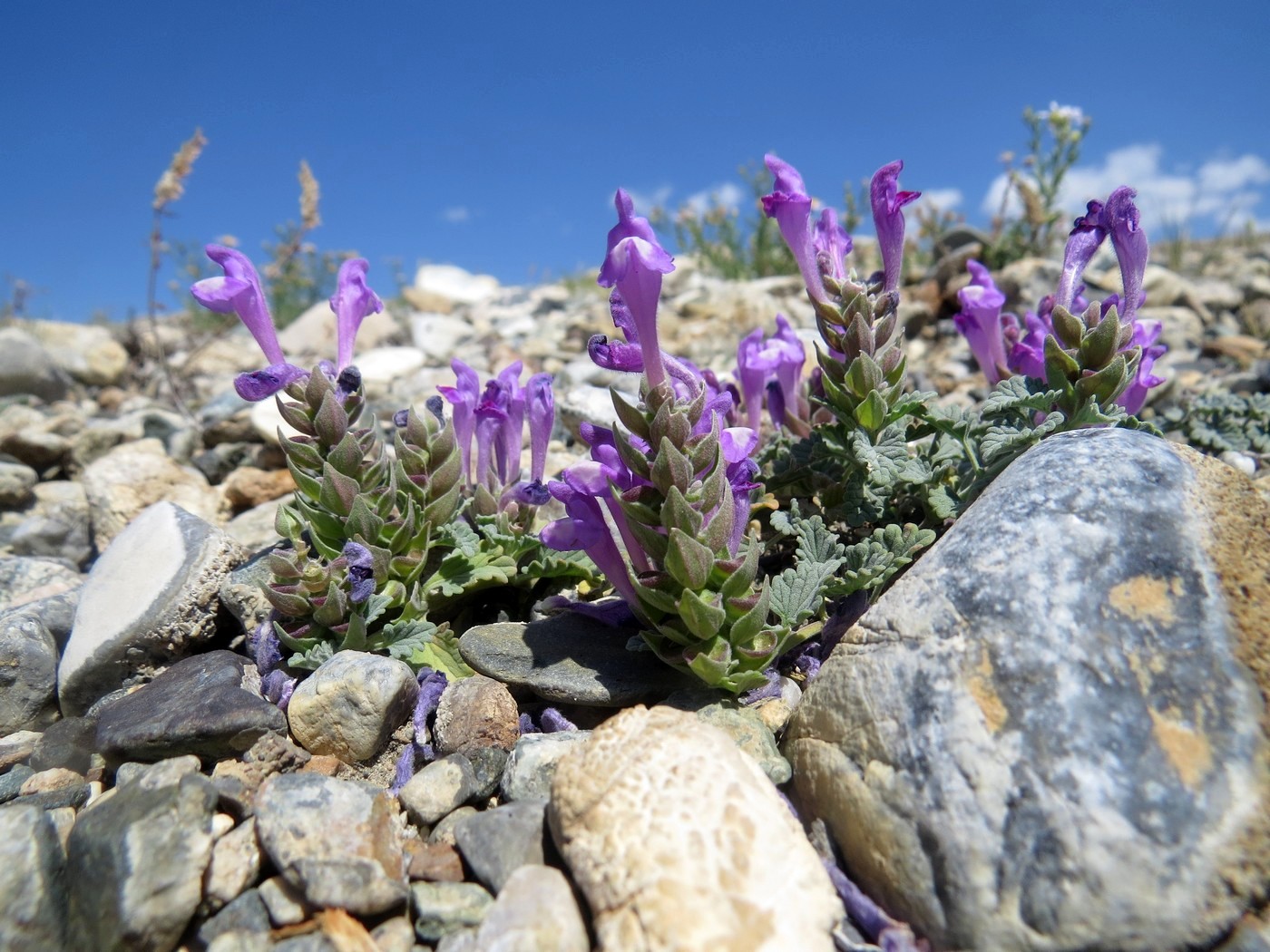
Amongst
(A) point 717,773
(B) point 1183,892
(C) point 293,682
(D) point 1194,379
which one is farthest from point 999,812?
(D) point 1194,379

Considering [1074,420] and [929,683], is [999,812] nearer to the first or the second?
[929,683]

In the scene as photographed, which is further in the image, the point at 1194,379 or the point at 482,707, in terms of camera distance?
the point at 1194,379

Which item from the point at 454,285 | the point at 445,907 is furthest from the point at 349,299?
the point at 454,285

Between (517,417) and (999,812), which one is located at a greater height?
(517,417)

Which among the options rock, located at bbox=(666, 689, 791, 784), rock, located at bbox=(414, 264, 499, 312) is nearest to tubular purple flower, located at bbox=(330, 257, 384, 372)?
rock, located at bbox=(666, 689, 791, 784)

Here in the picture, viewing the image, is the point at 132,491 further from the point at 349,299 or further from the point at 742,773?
the point at 742,773

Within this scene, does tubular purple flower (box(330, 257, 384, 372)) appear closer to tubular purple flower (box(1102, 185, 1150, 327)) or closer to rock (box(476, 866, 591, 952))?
rock (box(476, 866, 591, 952))
